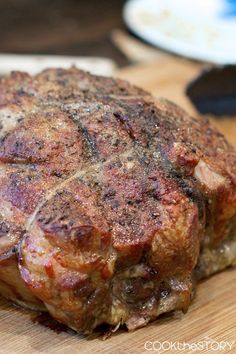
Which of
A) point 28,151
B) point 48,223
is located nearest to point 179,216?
point 48,223

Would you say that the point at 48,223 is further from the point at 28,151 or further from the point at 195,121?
the point at 195,121

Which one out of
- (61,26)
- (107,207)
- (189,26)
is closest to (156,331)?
(107,207)

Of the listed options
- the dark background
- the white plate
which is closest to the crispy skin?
the white plate

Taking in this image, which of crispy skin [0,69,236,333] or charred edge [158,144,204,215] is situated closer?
crispy skin [0,69,236,333]

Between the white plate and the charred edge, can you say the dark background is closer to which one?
the white plate

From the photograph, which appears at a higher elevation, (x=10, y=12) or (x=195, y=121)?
(x=195, y=121)

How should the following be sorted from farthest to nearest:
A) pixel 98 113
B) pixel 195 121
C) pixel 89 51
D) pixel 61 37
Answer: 1. pixel 61 37
2. pixel 89 51
3. pixel 195 121
4. pixel 98 113

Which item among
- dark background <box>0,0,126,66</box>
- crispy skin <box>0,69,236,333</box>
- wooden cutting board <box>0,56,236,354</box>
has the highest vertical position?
crispy skin <box>0,69,236,333</box>
